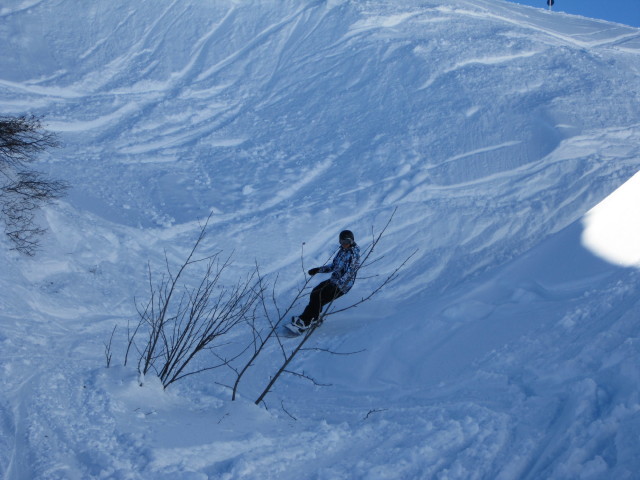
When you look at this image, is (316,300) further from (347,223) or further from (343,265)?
(347,223)

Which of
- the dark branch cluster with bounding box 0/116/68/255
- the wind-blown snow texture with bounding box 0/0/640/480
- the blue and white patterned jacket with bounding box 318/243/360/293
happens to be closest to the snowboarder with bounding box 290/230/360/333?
the blue and white patterned jacket with bounding box 318/243/360/293

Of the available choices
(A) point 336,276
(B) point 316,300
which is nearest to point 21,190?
(B) point 316,300

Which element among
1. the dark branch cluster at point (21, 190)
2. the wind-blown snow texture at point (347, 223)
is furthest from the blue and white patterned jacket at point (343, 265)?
the dark branch cluster at point (21, 190)

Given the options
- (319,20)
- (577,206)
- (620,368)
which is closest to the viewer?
(620,368)

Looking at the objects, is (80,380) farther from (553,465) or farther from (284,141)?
(284,141)

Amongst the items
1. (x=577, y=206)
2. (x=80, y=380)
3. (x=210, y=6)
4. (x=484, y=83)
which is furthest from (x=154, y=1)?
(x=80, y=380)

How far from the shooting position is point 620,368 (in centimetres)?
429

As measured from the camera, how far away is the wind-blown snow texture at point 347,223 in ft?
13.6

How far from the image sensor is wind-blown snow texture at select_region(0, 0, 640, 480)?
4160 mm

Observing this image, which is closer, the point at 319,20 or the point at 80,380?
the point at 80,380

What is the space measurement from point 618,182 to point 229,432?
845 centimetres

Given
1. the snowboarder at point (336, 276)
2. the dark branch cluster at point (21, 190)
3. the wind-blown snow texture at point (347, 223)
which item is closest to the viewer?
the wind-blown snow texture at point (347, 223)

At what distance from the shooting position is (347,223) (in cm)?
Result: 1030

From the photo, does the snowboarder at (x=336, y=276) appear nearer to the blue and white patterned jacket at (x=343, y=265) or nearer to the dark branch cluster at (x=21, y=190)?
the blue and white patterned jacket at (x=343, y=265)
